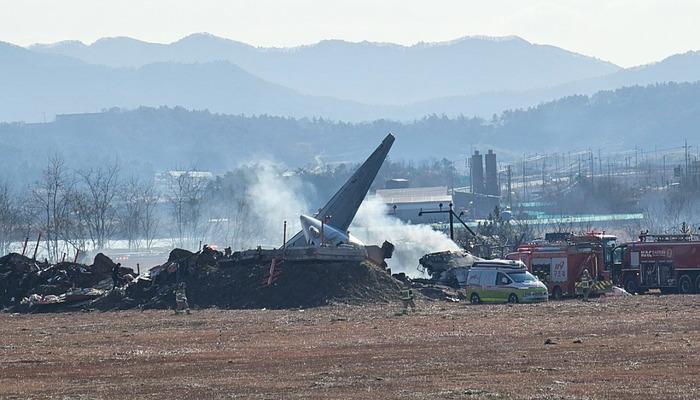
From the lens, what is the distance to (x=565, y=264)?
6700cm

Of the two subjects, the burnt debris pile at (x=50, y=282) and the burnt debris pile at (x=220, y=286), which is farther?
the burnt debris pile at (x=50, y=282)

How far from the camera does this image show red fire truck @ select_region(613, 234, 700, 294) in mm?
68875

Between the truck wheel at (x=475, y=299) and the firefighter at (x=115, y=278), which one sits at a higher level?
the firefighter at (x=115, y=278)

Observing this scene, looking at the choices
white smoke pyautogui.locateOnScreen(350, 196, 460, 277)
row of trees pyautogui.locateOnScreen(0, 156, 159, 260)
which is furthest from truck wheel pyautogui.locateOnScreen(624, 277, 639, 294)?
row of trees pyautogui.locateOnScreen(0, 156, 159, 260)

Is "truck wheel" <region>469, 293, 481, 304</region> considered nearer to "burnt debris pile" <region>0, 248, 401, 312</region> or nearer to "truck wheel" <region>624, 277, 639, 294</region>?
"burnt debris pile" <region>0, 248, 401, 312</region>

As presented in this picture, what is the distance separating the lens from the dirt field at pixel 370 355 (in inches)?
1161

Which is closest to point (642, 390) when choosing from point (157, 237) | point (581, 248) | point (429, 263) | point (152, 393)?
point (152, 393)

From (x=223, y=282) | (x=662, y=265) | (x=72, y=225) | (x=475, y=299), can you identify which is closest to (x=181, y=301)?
(x=223, y=282)

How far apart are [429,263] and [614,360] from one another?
155ft

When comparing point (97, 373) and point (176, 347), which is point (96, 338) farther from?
point (97, 373)

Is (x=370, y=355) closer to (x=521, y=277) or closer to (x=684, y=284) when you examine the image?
(x=521, y=277)

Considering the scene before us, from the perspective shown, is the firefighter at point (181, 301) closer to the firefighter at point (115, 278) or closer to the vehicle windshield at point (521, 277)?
the firefighter at point (115, 278)

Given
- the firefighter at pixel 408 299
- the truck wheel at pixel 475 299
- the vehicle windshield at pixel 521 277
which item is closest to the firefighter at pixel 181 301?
the firefighter at pixel 408 299

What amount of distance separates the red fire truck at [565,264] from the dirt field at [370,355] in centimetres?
1167
